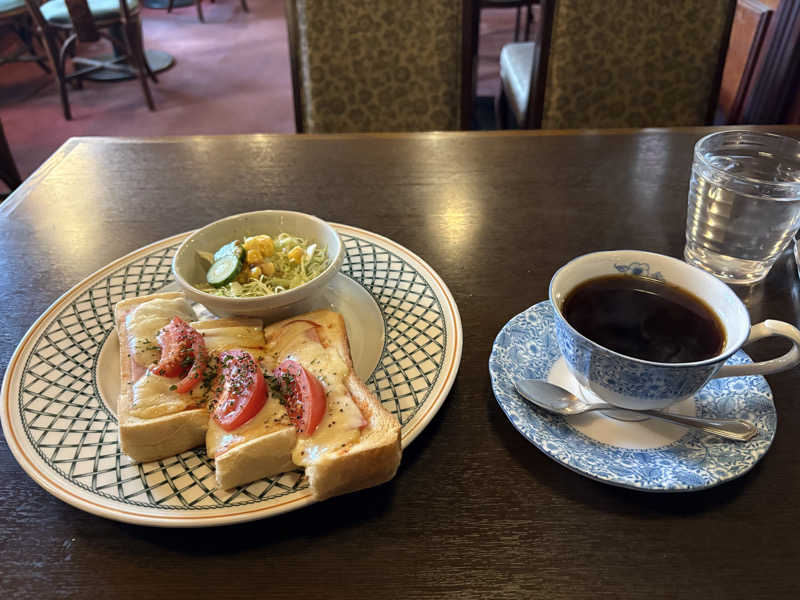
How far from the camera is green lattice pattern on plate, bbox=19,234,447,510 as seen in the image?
0.72 metres

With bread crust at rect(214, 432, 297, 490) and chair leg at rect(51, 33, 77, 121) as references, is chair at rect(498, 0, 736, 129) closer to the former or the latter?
bread crust at rect(214, 432, 297, 490)

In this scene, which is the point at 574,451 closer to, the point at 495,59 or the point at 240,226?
the point at 240,226

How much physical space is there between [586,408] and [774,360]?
25 cm

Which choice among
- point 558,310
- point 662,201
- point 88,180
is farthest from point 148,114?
point 558,310

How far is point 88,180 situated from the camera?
59.5 inches

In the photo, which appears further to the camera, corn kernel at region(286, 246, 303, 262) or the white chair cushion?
the white chair cushion

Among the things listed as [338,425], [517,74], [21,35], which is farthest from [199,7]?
[338,425]

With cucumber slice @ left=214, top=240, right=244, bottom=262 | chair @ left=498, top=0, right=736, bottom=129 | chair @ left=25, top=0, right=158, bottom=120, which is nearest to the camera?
cucumber slice @ left=214, top=240, right=244, bottom=262

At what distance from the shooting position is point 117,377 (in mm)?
926

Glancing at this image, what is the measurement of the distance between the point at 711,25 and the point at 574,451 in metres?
1.95

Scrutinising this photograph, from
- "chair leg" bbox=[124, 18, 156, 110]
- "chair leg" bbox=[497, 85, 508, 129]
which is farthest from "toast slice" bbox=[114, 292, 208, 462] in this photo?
"chair leg" bbox=[124, 18, 156, 110]

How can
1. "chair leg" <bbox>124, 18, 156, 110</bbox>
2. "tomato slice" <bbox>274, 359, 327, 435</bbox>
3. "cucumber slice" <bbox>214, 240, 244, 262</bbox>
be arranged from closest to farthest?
"tomato slice" <bbox>274, 359, 327, 435</bbox>
"cucumber slice" <bbox>214, 240, 244, 262</bbox>
"chair leg" <bbox>124, 18, 156, 110</bbox>

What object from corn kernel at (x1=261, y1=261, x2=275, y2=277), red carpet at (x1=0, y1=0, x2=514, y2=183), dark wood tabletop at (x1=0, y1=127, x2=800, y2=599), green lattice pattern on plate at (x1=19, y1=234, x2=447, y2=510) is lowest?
red carpet at (x1=0, y1=0, x2=514, y2=183)

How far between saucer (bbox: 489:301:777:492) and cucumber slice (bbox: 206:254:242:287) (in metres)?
0.51
